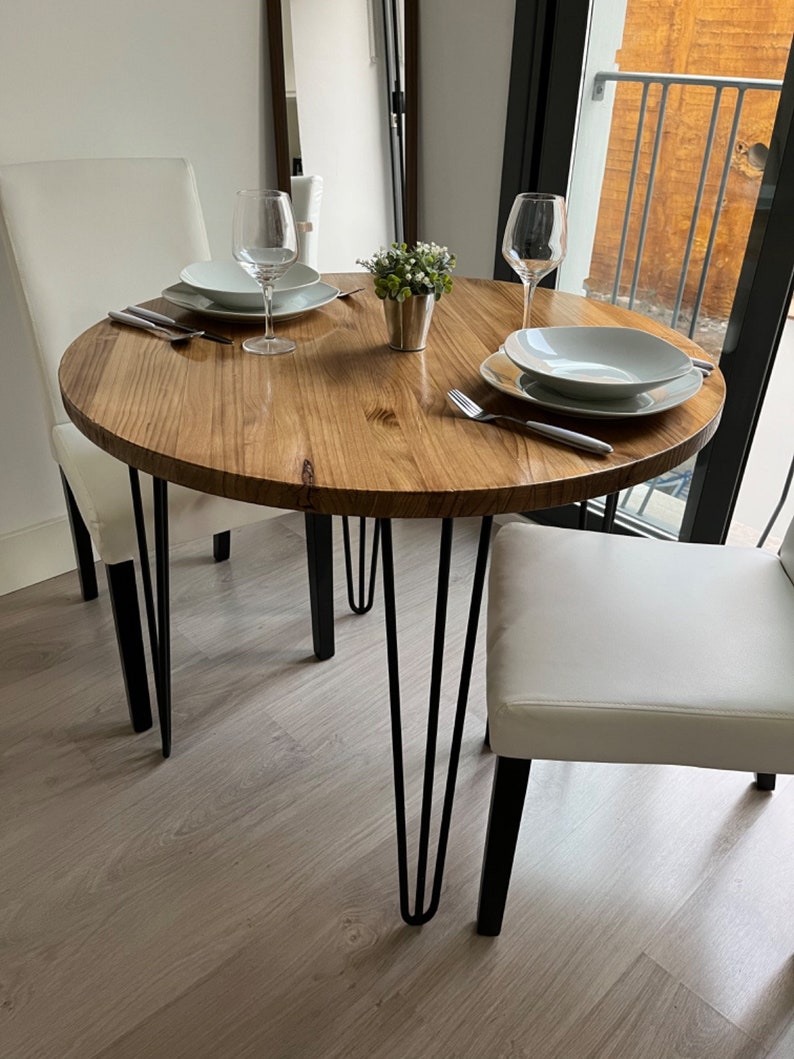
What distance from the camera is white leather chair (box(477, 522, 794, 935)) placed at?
987mm

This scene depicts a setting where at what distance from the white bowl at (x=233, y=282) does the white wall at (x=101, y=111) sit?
0.38 m

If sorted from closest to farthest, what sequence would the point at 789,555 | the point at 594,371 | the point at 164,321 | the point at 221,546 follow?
the point at 594,371, the point at 789,555, the point at 164,321, the point at 221,546

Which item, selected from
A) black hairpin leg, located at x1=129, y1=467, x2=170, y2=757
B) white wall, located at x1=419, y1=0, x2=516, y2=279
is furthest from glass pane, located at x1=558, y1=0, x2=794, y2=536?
black hairpin leg, located at x1=129, y1=467, x2=170, y2=757

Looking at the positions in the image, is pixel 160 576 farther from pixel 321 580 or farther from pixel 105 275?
pixel 105 275

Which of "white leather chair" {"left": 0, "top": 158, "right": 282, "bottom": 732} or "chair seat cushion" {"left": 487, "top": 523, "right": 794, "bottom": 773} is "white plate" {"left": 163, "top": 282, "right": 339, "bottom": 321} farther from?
"chair seat cushion" {"left": 487, "top": 523, "right": 794, "bottom": 773}

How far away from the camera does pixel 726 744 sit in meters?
0.99

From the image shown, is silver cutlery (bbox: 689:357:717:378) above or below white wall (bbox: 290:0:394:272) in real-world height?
below

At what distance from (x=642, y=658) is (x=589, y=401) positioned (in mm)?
340

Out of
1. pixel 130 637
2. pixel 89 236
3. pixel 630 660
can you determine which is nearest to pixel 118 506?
pixel 130 637

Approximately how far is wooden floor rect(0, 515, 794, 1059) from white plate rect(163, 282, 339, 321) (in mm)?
828

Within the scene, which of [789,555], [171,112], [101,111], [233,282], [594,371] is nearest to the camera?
[594,371]

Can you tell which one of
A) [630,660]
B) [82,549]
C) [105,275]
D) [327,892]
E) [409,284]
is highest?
[409,284]

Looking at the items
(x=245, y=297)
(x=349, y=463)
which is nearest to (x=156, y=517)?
(x=245, y=297)

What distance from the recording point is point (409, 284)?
119 cm
